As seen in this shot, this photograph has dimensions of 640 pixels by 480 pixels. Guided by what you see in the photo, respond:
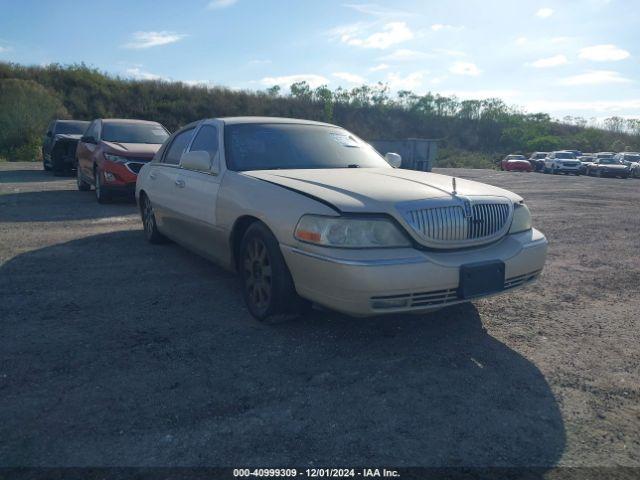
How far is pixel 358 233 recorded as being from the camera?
3355 millimetres

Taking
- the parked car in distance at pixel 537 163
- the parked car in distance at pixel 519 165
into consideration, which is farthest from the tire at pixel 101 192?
the parked car in distance at pixel 519 165

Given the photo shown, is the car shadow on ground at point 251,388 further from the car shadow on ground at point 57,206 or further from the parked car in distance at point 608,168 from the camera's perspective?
the parked car in distance at point 608,168

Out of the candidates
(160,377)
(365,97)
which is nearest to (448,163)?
(365,97)

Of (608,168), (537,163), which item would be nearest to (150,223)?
(608,168)

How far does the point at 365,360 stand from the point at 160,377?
1238mm

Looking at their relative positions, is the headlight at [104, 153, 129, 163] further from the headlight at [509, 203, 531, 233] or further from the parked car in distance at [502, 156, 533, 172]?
the parked car in distance at [502, 156, 533, 172]

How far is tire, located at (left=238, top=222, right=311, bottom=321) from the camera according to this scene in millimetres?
3715

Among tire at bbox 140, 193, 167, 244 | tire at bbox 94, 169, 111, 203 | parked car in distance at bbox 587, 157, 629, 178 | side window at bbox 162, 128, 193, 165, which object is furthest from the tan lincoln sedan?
parked car in distance at bbox 587, 157, 629, 178

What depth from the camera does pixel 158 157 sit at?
20.9ft

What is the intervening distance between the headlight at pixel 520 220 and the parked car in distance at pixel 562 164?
35.5 m

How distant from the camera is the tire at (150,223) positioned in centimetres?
646

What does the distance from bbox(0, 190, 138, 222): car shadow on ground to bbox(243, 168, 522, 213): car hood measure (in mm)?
5515

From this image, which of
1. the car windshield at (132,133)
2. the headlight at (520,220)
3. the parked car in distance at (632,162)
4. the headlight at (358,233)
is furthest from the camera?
the parked car in distance at (632,162)

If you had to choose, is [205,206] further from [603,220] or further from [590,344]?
[603,220]
